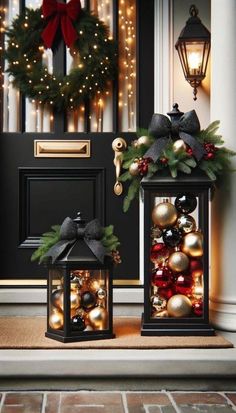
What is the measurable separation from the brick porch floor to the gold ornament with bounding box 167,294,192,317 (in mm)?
534

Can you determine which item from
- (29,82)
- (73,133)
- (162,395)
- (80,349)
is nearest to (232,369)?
(162,395)

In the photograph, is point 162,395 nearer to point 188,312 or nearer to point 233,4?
point 188,312

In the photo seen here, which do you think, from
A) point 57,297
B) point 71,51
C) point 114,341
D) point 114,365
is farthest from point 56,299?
point 71,51

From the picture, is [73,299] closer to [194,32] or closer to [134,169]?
[134,169]

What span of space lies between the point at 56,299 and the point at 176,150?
3.28ft

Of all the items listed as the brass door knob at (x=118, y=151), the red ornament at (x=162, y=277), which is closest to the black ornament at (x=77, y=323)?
the red ornament at (x=162, y=277)

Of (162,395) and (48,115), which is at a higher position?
(48,115)

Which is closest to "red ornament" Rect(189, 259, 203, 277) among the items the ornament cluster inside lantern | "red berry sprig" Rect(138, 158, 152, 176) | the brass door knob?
the ornament cluster inside lantern

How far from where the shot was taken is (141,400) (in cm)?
319

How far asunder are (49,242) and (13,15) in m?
1.72

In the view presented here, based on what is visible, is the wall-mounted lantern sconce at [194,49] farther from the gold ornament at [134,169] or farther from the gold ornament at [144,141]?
the gold ornament at [134,169]

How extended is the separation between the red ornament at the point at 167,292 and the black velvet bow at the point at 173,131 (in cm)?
71

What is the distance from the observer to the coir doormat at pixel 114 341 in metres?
3.51

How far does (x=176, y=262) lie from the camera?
373cm
